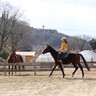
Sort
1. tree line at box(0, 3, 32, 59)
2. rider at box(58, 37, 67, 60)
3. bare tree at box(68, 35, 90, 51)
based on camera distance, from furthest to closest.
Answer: bare tree at box(68, 35, 90, 51) < tree line at box(0, 3, 32, 59) < rider at box(58, 37, 67, 60)

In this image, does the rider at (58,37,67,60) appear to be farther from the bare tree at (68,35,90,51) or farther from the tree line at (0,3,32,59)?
the bare tree at (68,35,90,51)

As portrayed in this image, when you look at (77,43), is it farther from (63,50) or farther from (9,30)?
(63,50)

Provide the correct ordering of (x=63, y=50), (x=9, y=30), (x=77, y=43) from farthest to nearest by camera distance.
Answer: (x=77, y=43) → (x=9, y=30) → (x=63, y=50)

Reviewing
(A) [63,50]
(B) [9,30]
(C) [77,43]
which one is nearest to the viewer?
(A) [63,50]

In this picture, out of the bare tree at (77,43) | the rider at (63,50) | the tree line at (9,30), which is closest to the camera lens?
the rider at (63,50)

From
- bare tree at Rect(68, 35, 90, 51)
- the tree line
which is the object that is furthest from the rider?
bare tree at Rect(68, 35, 90, 51)

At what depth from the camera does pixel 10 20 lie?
165 ft

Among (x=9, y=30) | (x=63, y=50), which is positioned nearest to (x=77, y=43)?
(x=9, y=30)

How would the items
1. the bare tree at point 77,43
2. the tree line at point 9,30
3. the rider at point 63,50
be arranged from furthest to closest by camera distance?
the bare tree at point 77,43
the tree line at point 9,30
the rider at point 63,50

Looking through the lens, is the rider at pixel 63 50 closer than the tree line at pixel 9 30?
Yes

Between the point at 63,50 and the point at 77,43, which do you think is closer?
the point at 63,50

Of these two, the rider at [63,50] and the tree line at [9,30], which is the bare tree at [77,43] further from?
the rider at [63,50]

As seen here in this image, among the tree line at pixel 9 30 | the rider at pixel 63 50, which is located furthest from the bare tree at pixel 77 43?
the rider at pixel 63 50

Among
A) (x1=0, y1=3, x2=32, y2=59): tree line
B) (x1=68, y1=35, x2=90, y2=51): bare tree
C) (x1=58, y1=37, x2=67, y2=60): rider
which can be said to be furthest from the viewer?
(x1=68, y1=35, x2=90, y2=51): bare tree
